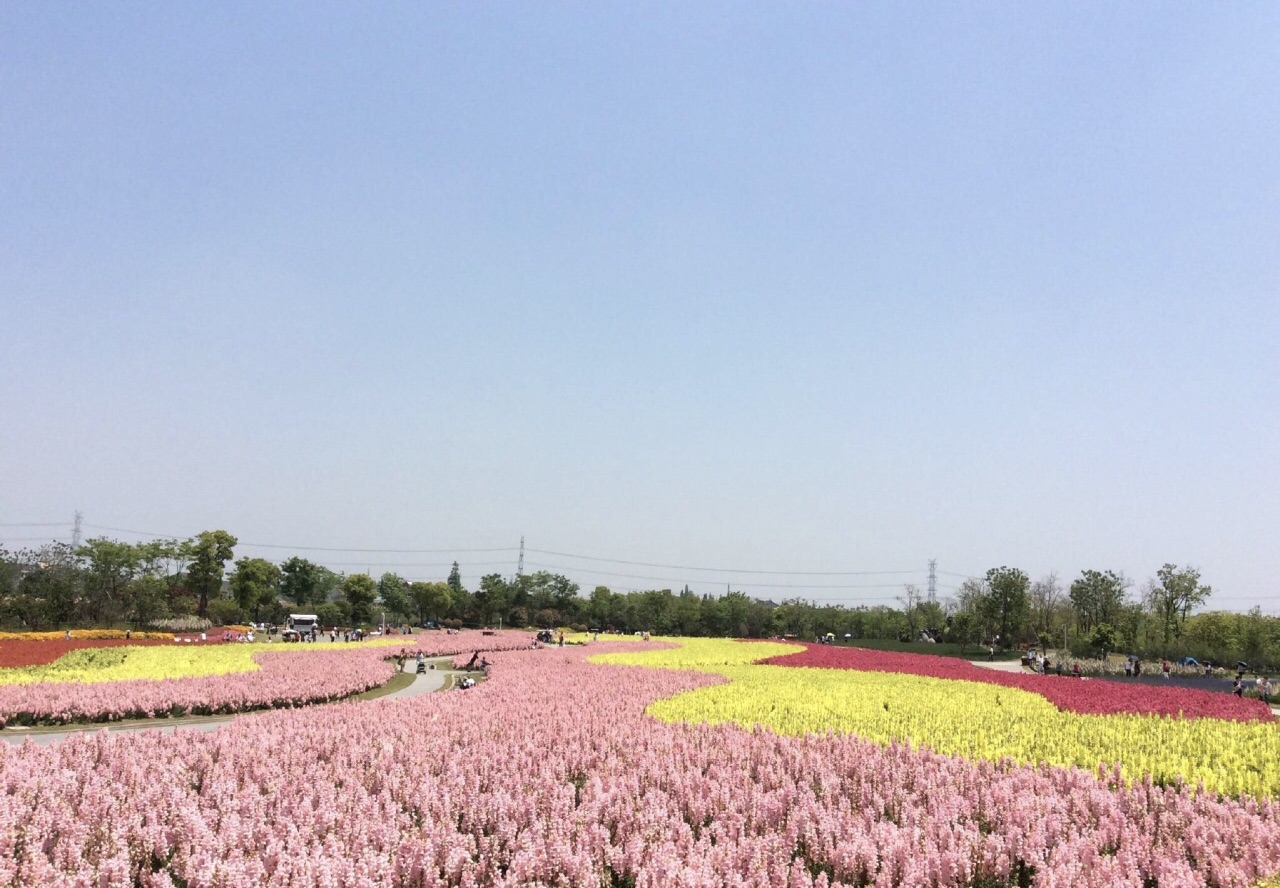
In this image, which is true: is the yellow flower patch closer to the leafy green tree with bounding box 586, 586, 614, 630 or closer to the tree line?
the tree line

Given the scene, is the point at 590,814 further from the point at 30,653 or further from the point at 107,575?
the point at 107,575

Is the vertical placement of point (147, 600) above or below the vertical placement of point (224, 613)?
above

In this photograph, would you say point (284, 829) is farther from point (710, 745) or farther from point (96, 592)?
point (96, 592)

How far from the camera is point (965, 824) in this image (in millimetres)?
7719

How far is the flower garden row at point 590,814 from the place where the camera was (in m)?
5.96

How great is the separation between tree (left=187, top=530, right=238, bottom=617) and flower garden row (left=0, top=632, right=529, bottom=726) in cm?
3741

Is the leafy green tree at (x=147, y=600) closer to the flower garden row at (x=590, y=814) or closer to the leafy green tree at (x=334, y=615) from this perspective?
the leafy green tree at (x=334, y=615)

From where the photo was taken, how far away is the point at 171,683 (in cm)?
1989

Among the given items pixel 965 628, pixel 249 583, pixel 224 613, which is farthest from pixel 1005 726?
pixel 249 583

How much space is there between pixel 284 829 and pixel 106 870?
4.87 ft

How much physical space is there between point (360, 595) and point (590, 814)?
248ft

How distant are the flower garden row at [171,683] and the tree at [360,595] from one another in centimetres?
4647

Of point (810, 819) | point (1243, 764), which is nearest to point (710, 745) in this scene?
point (810, 819)

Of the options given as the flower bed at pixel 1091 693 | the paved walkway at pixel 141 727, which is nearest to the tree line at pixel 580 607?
the flower bed at pixel 1091 693
